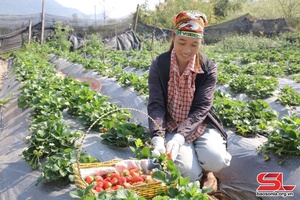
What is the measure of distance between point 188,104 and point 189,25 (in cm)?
78

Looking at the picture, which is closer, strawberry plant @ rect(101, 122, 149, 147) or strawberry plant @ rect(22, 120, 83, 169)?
strawberry plant @ rect(22, 120, 83, 169)

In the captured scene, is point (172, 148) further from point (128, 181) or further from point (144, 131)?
point (144, 131)

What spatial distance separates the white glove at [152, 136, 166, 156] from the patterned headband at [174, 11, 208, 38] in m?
0.96

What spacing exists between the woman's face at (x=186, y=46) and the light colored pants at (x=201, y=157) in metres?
0.79

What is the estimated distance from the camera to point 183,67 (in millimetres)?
3182

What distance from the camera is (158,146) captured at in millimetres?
2688

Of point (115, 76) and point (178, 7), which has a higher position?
point (178, 7)

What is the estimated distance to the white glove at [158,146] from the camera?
264cm

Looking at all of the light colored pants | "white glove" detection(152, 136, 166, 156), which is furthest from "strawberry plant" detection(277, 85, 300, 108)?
"white glove" detection(152, 136, 166, 156)

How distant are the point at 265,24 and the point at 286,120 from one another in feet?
61.1

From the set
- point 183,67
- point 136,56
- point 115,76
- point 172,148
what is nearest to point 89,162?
point 172,148

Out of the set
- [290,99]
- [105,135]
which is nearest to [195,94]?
[105,135]

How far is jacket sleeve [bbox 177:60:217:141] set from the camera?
294 centimetres

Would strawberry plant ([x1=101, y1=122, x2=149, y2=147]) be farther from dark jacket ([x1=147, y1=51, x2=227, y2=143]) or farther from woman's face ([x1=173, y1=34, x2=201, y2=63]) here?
woman's face ([x1=173, y1=34, x2=201, y2=63])
